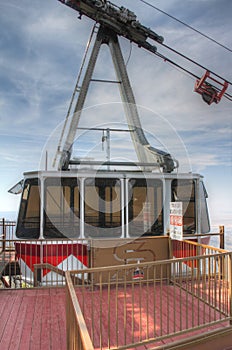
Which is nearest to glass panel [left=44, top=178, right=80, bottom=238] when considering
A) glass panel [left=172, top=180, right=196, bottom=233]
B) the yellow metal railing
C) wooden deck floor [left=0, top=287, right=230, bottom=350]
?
wooden deck floor [left=0, top=287, right=230, bottom=350]

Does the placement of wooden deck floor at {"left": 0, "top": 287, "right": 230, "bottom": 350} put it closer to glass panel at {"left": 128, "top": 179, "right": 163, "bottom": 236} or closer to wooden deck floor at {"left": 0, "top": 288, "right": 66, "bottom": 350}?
wooden deck floor at {"left": 0, "top": 288, "right": 66, "bottom": 350}

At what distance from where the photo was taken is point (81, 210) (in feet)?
21.9

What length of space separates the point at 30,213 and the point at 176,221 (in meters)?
3.34

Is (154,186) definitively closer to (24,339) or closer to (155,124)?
(155,124)

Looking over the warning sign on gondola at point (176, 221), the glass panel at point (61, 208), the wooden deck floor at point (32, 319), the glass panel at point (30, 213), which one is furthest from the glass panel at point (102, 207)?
the wooden deck floor at point (32, 319)

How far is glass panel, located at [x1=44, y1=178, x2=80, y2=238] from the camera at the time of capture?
259 inches

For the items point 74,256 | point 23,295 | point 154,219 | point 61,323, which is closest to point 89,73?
point 154,219

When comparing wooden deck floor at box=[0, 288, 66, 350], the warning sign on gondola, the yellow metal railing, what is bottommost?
wooden deck floor at box=[0, 288, 66, 350]

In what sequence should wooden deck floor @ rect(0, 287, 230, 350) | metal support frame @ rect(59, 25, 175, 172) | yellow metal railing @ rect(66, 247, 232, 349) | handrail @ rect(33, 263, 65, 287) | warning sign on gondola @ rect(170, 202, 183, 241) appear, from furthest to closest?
metal support frame @ rect(59, 25, 175, 172) → handrail @ rect(33, 263, 65, 287) → warning sign on gondola @ rect(170, 202, 183, 241) → wooden deck floor @ rect(0, 287, 230, 350) → yellow metal railing @ rect(66, 247, 232, 349)

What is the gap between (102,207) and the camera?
22.1ft

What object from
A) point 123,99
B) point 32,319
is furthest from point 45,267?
point 123,99

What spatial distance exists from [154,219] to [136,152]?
2776 mm

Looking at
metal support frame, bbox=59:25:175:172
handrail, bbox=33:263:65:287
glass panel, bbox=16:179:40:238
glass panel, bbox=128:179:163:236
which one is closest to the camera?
handrail, bbox=33:263:65:287

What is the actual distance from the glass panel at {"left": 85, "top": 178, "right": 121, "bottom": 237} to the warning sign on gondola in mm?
1287
